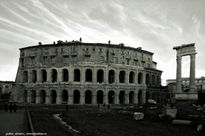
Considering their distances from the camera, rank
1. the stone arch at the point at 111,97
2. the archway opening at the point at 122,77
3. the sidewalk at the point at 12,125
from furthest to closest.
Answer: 1. the archway opening at the point at 122,77
2. the stone arch at the point at 111,97
3. the sidewalk at the point at 12,125

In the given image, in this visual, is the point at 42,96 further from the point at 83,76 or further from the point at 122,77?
the point at 122,77

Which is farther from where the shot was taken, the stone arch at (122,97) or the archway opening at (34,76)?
the archway opening at (34,76)

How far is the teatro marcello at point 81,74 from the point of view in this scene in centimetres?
4200

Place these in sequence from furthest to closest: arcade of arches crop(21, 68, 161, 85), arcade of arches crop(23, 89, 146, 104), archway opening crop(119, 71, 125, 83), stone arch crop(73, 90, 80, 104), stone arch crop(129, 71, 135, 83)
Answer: stone arch crop(129, 71, 135, 83) → archway opening crop(119, 71, 125, 83) → stone arch crop(73, 90, 80, 104) → arcade of arches crop(21, 68, 161, 85) → arcade of arches crop(23, 89, 146, 104)

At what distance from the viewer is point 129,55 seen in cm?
4506

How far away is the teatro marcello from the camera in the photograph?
138 ft

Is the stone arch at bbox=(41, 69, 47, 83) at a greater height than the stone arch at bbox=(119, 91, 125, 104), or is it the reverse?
the stone arch at bbox=(41, 69, 47, 83)

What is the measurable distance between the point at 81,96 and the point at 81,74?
15.2 ft

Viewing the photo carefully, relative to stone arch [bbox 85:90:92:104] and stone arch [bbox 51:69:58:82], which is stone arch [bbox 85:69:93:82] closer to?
stone arch [bbox 85:90:92:104]

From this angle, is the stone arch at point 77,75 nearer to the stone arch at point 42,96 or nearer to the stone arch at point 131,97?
the stone arch at point 42,96

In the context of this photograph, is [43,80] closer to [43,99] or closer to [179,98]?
[43,99]

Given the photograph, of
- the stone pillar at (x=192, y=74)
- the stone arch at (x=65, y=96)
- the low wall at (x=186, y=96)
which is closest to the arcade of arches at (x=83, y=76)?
the stone arch at (x=65, y=96)

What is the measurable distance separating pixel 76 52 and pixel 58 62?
4.81 metres

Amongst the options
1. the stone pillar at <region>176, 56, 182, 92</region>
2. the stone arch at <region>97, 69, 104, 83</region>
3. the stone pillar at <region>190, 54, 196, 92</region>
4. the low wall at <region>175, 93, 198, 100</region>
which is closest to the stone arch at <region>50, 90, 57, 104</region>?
the stone arch at <region>97, 69, 104, 83</region>
